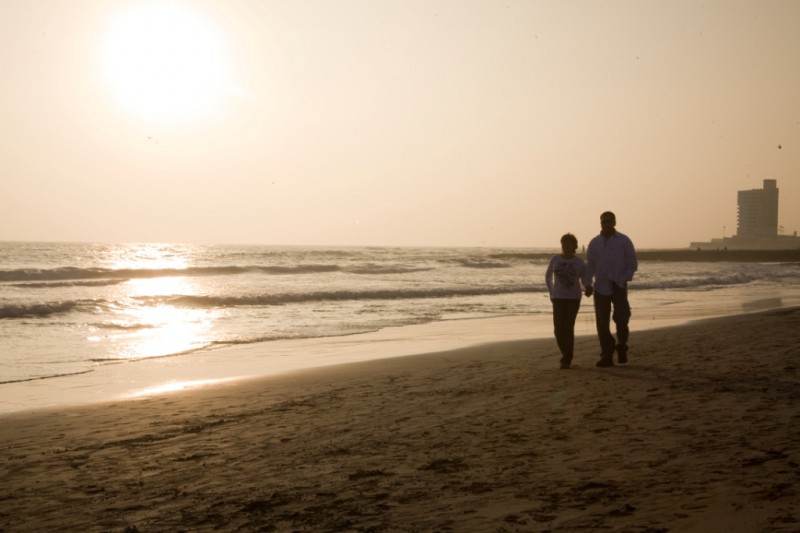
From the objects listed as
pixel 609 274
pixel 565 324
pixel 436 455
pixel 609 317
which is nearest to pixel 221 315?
pixel 565 324

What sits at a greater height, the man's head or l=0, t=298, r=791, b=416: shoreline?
the man's head

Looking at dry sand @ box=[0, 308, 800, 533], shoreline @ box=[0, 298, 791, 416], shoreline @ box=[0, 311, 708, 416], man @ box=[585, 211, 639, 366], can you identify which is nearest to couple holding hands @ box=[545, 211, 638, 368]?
man @ box=[585, 211, 639, 366]

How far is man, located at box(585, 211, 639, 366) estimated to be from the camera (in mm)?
9141

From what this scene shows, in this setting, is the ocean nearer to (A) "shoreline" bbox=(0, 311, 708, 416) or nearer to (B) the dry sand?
(A) "shoreline" bbox=(0, 311, 708, 416)

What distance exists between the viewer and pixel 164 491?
4906mm

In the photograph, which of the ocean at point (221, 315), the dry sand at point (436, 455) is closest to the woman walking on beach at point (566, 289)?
the dry sand at point (436, 455)

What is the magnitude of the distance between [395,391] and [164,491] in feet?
12.2

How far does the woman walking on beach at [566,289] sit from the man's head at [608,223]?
0.36 m

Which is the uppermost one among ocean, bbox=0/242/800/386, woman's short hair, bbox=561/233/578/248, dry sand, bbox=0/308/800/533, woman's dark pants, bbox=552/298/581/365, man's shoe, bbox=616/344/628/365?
woman's short hair, bbox=561/233/578/248

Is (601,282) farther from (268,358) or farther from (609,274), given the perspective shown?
(268,358)

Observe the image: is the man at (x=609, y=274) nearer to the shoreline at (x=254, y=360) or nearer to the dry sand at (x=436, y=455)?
the dry sand at (x=436, y=455)

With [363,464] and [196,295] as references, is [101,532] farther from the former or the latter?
[196,295]

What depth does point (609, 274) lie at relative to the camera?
30.1 feet

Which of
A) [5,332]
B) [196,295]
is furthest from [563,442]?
[196,295]
